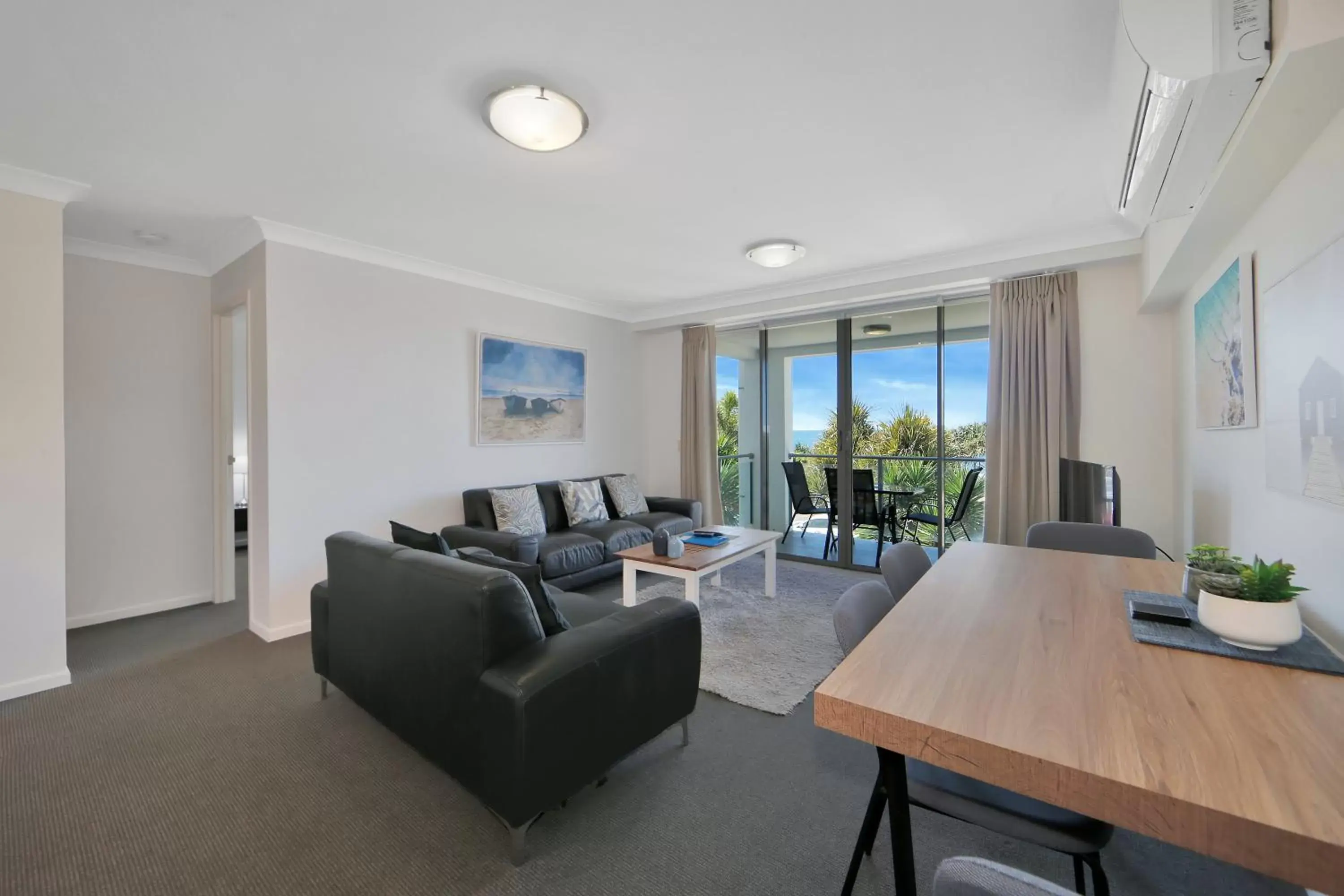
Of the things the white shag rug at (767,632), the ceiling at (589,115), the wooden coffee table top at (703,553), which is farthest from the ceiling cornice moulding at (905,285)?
the white shag rug at (767,632)

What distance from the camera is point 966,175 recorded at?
108 inches

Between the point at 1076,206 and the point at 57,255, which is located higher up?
the point at 1076,206

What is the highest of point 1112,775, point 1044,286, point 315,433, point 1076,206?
point 1076,206

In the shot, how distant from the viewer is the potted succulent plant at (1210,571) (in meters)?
1.27

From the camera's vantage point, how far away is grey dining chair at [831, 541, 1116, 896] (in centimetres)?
112

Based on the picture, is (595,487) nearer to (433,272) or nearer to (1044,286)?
(433,272)

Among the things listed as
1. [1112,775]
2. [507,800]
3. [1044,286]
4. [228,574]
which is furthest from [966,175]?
[228,574]

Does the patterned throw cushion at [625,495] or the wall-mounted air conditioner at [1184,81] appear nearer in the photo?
the wall-mounted air conditioner at [1184,81]

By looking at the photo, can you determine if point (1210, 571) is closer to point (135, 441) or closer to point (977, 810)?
point (977, 810)

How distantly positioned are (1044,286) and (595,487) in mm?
3839

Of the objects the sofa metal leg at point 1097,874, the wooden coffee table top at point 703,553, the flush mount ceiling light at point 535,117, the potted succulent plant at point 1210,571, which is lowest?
the sofa metal leg at point 1097,874

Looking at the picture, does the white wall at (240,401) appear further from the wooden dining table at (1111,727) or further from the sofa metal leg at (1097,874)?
the sofa metal leg at (1097,874)

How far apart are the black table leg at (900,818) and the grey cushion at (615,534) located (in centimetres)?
316

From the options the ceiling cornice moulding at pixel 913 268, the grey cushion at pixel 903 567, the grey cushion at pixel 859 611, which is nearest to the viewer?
the grey cushion at pixel 859 611
